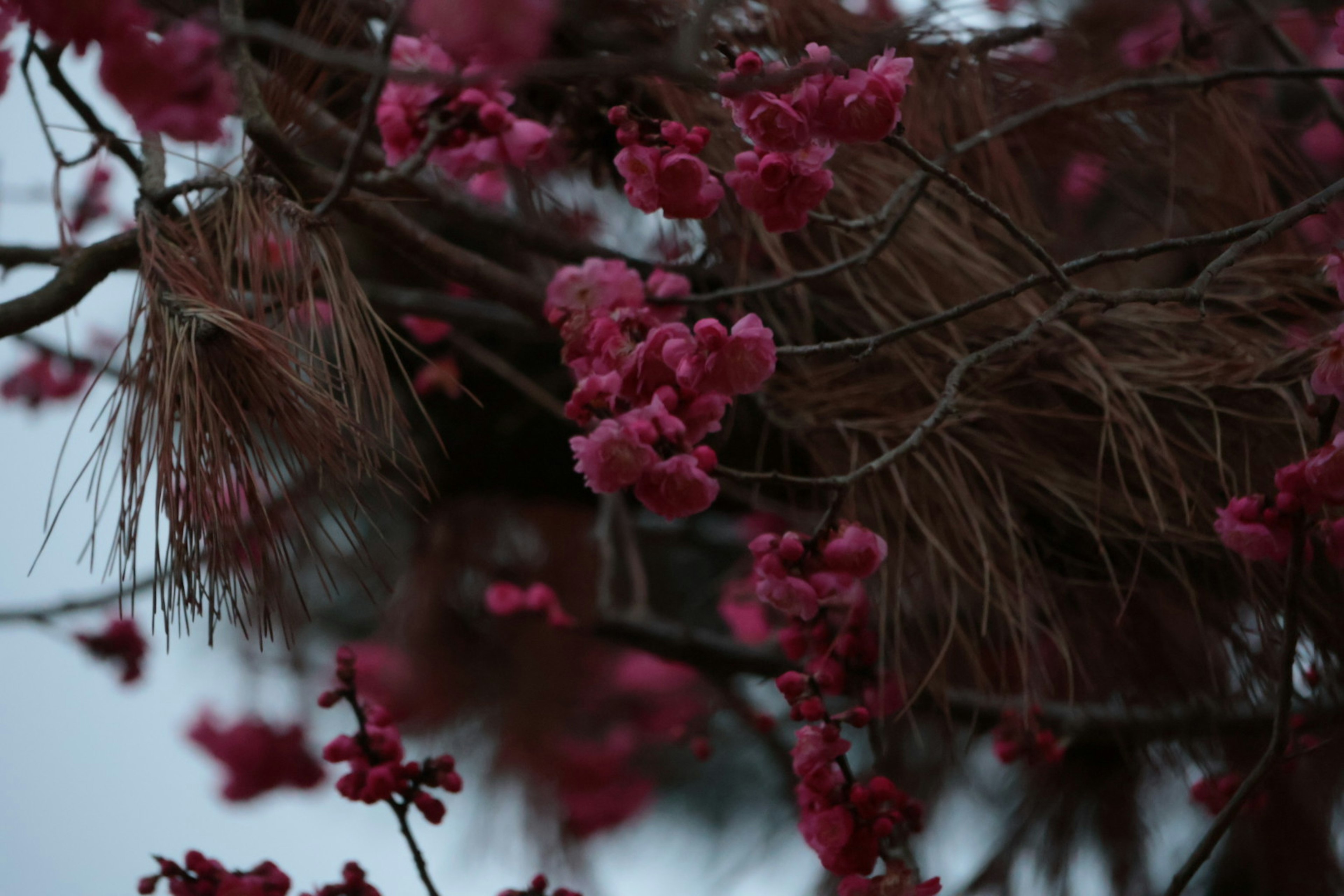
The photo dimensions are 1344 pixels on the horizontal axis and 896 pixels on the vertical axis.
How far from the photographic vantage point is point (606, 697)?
1.88 metres

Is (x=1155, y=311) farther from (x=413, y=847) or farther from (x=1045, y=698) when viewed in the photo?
(x=413, y=847)

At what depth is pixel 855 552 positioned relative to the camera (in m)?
0.55

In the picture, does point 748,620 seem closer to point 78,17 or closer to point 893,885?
point 893,885

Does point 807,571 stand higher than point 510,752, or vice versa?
point 510,752

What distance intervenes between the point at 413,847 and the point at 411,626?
979 mm

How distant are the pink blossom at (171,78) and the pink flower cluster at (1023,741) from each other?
0.63m

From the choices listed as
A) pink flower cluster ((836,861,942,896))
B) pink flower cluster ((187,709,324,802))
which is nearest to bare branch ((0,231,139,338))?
pink flower cluster ((836,861,942,896))

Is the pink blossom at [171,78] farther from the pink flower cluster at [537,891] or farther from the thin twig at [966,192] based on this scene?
the pink flower cluster at [537,891]

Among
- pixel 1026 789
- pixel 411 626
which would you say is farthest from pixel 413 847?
pixel 411 626

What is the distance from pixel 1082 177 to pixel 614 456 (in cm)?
73

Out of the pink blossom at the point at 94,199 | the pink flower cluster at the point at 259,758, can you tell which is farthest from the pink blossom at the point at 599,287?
the pink flower cluster at the point at 259,758

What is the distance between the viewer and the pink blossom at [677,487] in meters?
0.54

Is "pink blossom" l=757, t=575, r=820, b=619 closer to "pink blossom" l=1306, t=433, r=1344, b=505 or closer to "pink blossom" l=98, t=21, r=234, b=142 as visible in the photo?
"pink blossom" l=1306, t=433, r=1344, b=505

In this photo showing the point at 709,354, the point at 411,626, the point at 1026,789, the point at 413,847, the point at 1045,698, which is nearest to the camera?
the point at 709,354
